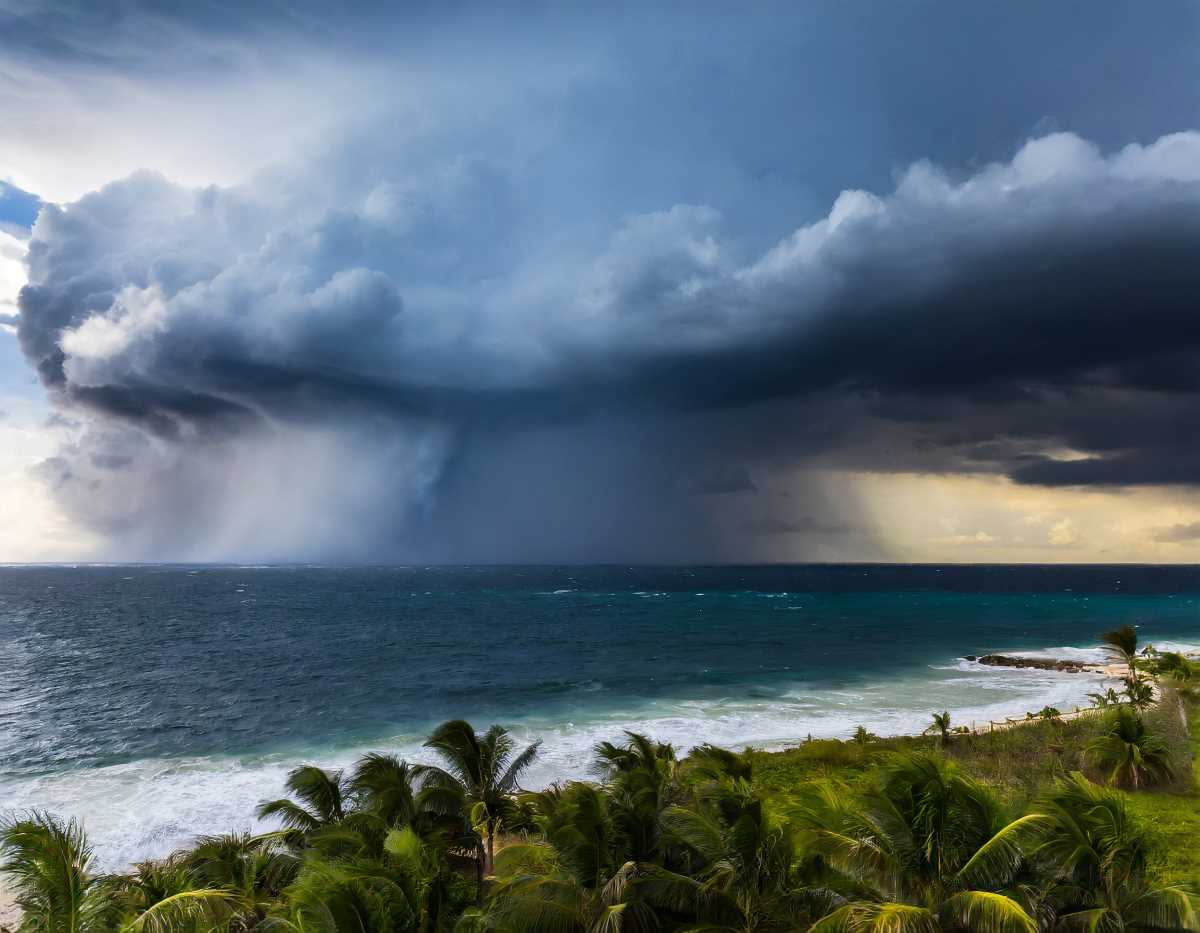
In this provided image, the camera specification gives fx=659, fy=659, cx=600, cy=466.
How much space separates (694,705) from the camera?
193 ft

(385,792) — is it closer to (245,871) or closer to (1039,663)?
(245,871)

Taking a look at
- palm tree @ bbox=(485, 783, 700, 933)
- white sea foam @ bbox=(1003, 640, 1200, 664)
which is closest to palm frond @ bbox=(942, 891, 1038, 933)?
palm tree @ bbox=(485, 783, 700, 933)

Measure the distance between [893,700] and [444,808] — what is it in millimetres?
50859

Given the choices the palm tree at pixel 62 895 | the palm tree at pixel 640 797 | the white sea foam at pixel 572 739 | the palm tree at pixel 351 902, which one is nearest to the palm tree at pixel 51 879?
the palm tree at pixel 62 895

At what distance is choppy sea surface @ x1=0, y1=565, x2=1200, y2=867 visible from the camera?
1606 inches

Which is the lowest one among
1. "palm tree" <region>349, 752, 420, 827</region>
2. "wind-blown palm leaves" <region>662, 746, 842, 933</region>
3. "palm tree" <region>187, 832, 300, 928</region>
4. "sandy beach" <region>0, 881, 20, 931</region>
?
"sandy beach" <region>0, 881, 20, 931</region>

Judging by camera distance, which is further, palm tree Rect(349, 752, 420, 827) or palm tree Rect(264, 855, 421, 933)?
palm tree Rect(349, 752, 420, 827)

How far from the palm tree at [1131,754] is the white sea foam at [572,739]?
18.2m

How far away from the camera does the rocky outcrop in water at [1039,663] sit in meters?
78.3

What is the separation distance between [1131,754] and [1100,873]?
2358 cm

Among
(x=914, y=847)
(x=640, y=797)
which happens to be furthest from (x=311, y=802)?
(x=914, y=847)

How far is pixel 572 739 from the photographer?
47.9 meters

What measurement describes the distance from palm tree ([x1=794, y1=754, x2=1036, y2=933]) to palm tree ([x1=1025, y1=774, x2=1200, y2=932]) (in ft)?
3.21

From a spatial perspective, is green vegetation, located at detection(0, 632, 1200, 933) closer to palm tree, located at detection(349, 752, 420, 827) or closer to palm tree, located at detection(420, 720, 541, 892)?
palm tree, located at detection(349, 752, 420, 827)
